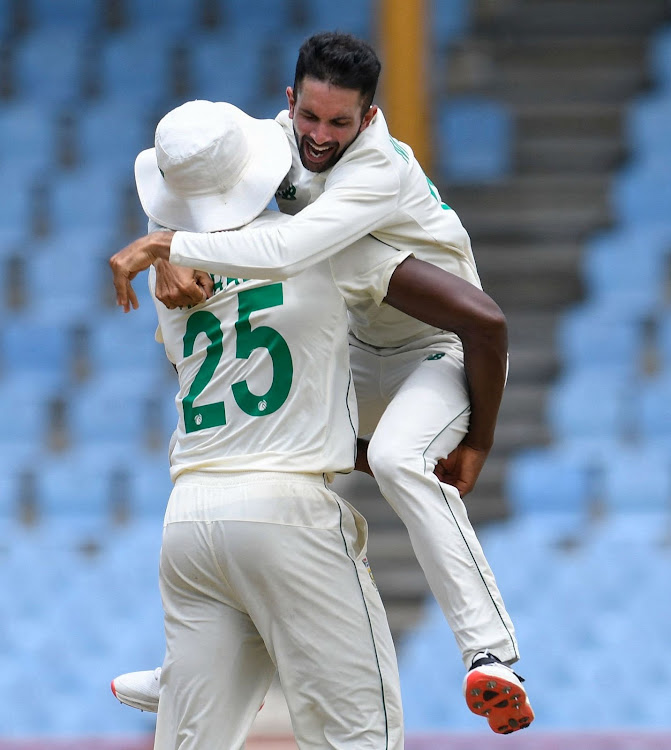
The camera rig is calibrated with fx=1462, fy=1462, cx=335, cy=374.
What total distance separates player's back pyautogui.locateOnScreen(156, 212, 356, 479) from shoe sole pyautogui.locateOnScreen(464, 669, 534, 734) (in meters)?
0.53

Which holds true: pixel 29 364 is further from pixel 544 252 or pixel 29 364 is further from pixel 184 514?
pixel 184 514

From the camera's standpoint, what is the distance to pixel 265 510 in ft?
9.73

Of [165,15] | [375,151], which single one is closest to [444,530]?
[375,151]

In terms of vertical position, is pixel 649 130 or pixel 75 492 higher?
pixel 649 130

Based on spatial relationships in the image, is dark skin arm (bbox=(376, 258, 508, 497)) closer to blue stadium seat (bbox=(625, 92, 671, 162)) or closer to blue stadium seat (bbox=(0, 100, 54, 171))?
blue stadium seat (bbox=(625, 92, 671, 162))

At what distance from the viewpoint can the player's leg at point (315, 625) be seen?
297 centimetres

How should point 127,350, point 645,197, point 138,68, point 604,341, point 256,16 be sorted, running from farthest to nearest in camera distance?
point 256,16 < point 138,68 < point 645,197 < point 127,350 < point 604,341

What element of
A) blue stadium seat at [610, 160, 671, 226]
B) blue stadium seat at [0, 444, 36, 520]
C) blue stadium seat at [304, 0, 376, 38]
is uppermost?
blue stadium seat at [304, 0, 376, 38]

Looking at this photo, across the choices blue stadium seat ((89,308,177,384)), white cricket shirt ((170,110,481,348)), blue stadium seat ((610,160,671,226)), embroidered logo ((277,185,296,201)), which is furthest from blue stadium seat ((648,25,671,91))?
embroidered logo ((277,185,296,201))

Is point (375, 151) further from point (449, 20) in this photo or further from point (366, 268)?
point (449, 20)

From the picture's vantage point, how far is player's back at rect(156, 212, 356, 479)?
299 centimetres

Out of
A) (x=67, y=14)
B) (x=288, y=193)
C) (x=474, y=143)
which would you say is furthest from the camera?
(x=67, y=14)

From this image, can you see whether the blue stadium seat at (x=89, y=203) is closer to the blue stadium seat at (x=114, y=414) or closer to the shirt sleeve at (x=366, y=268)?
the blue stadium seat at (x=114, y=414)

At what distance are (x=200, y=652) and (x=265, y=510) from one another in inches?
13.1
